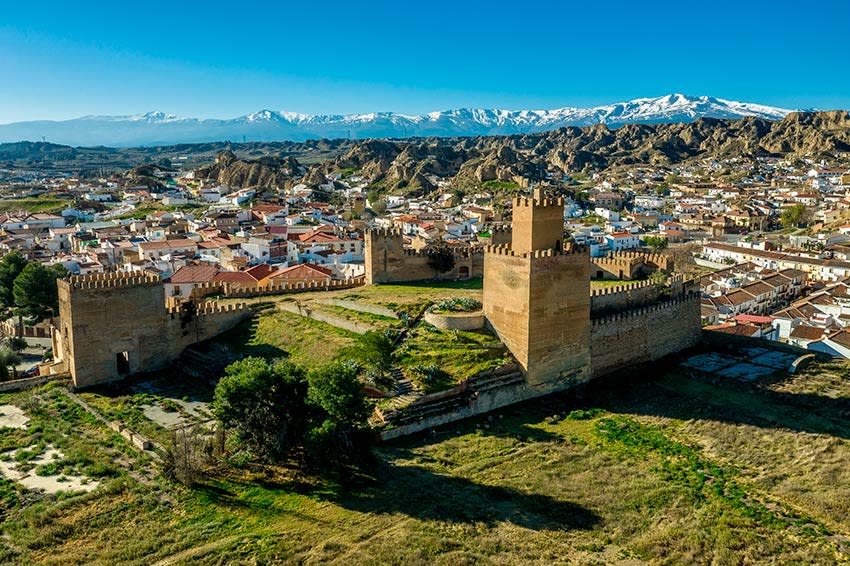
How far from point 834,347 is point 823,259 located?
27679 mm

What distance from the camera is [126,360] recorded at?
2430 centimetres

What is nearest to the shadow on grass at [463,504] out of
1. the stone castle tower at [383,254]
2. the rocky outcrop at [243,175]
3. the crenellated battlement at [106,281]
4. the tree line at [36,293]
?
the crenellated battlement at [106,281]

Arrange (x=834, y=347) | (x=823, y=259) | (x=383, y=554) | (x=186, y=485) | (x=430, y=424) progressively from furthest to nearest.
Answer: (x=823, y=259), (x=834, y=347), (x=430, y=424), (x=186, y=485), (x=383, y=554)

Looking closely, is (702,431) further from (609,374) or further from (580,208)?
(580,208)

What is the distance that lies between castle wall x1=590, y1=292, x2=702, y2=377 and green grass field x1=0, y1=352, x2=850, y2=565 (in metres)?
3.79

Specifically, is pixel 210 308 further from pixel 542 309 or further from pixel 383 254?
pixel 542 309

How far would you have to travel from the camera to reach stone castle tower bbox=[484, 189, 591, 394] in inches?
888

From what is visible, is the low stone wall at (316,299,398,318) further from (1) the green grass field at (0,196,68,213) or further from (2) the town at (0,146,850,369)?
(1) the green grass field at (0,196,68,213)

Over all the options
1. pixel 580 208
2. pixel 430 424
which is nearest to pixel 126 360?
pixel 430 424

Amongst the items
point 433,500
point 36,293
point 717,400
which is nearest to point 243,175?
point 36,293

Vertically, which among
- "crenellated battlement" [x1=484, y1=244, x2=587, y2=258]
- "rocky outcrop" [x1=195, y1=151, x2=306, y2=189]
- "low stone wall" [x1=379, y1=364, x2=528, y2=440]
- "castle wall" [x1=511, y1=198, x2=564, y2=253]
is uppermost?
"rocky outcrop" [x1=195, y1=151, x2=306, y2=189]

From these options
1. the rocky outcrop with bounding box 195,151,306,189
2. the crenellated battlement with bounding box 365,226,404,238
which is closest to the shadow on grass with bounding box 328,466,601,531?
the crenellated battlement with bounding box 365,226,404,238

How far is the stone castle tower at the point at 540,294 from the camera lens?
2255 centimetres

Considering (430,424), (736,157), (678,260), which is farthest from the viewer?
(736,157)
